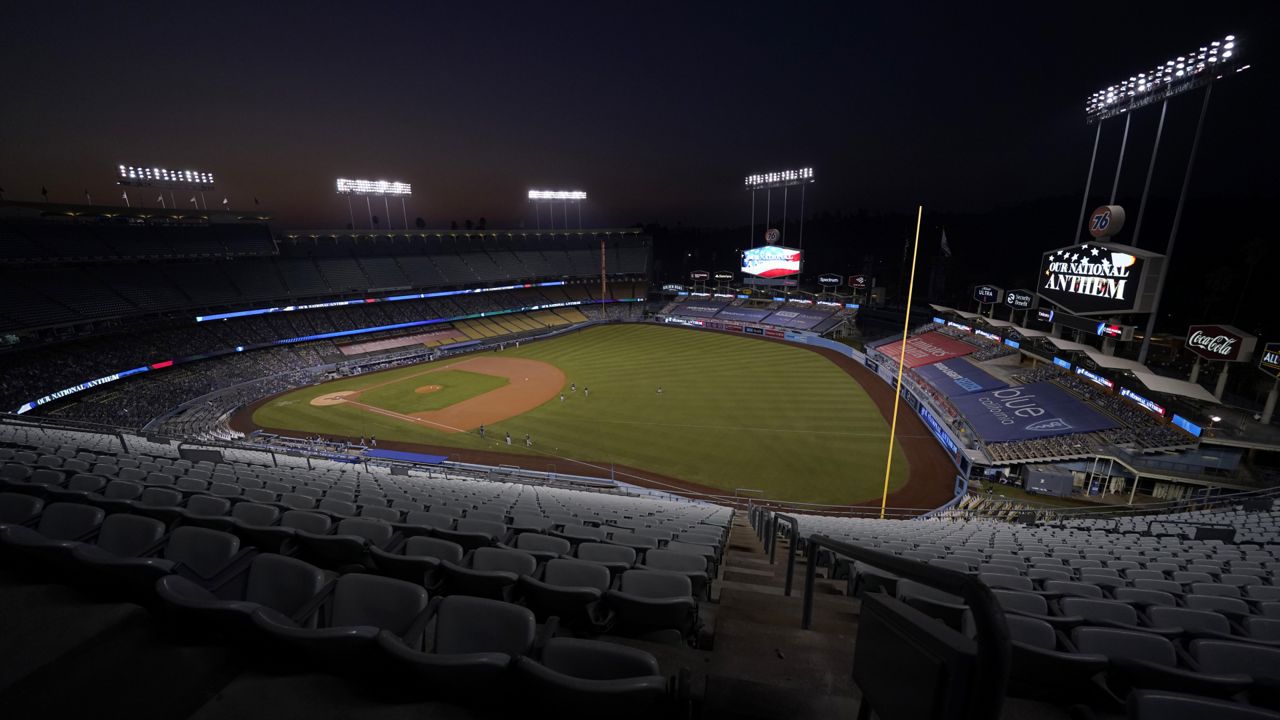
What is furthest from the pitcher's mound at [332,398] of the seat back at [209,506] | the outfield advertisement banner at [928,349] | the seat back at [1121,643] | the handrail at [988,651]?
the outfield advertisement banner at [928,349]

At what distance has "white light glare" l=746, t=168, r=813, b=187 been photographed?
59.1 m

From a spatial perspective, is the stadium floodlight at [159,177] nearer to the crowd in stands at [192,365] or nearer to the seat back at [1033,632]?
the crowd in stands at [192,365]

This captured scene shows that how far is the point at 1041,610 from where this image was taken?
4.85 m

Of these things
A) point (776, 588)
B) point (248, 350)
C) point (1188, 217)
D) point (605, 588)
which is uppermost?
point (1188, 217)

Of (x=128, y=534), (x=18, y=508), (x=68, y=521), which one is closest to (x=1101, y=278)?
(x=128, y=534)

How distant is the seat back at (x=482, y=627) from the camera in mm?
3039

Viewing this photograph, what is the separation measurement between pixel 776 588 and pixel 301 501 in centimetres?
762

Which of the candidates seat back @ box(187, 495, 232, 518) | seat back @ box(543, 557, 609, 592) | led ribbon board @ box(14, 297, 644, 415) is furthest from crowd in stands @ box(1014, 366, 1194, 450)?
led ribbon board @ box(14, 297, 644, 415)

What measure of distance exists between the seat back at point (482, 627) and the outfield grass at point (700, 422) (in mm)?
22982

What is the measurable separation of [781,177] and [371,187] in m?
51.5

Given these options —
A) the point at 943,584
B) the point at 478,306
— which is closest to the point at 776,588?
the point at 943,584

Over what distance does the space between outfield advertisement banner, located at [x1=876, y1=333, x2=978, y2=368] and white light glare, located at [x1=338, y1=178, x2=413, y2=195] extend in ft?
196

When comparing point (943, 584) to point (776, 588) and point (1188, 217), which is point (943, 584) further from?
point (1188, 217)

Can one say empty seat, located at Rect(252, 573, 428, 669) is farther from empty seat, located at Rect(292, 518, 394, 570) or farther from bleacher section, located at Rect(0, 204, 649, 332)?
bleacher section, located at Rect(0, 204, 649, 332)
